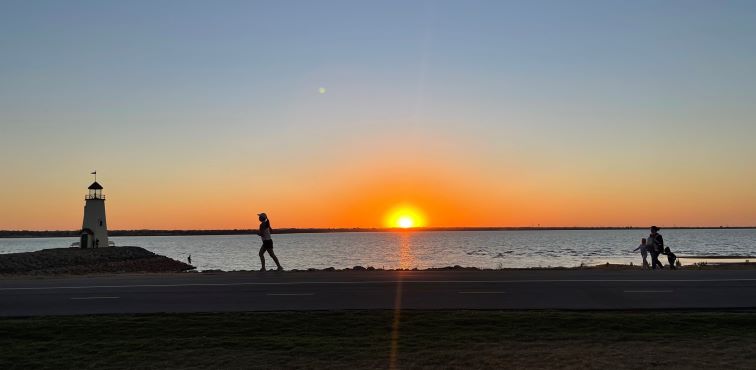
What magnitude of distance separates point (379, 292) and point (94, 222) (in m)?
65.6

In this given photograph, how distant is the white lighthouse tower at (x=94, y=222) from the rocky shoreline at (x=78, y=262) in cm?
109

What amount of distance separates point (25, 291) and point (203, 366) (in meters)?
10.7

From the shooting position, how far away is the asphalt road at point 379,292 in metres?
13.8

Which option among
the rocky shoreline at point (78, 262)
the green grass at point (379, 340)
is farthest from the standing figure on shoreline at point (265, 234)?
the rocky shoreline at point (78, 262)

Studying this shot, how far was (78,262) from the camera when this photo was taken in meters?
63.8

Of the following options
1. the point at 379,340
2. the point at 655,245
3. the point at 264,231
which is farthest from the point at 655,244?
the point at 379,340

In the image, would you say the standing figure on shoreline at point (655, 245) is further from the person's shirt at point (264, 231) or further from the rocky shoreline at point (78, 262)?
the rocky shoreline at point (78, 262)

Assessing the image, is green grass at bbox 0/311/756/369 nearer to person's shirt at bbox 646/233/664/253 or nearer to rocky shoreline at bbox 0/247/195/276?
person's shirt at bbox 646/233/664/253

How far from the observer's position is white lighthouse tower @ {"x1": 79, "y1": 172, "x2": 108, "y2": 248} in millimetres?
70812

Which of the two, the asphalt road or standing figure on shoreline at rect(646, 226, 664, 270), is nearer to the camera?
the asphalt road

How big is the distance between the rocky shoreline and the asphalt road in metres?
34.6

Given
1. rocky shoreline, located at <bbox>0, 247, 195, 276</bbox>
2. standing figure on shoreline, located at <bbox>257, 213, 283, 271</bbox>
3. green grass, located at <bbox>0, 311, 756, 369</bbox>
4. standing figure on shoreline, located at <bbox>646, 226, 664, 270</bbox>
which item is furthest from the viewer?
rocky shoreline, located at <bbox>0, 247, 195, 276</bbox>

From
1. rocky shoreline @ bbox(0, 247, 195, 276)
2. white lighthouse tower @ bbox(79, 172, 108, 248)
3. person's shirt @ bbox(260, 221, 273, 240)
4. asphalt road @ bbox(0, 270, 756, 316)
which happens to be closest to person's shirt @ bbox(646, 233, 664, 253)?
asphalt road @ bbox(0, 270, 756, 316)

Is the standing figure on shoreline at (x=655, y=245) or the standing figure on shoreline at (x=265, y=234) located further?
the standing figure on shoreline at (x=655, y=245)
